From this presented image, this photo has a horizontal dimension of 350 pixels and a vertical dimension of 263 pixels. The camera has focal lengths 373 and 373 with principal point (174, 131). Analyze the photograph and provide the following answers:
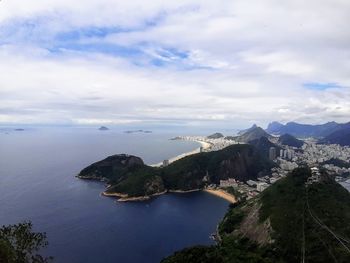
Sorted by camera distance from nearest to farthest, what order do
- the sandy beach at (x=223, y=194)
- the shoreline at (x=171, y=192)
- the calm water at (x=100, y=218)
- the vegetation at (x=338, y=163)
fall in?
the calm water at (x=100, y=218)
the shoreline at (x=171, y=192)
the sandy beach at (x=223, y=194)
the vegetation at (x=338, y=163)

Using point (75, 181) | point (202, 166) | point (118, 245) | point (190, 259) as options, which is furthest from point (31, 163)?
point (190, 259)

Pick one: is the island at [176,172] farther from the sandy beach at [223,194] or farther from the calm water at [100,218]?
the calm water at [100,218]

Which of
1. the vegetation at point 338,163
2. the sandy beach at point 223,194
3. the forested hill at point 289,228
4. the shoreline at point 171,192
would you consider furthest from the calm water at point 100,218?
the vegetation at point 338,163

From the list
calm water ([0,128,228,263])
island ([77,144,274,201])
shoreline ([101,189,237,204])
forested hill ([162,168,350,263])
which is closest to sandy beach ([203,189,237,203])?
shoreline ([101,189,237,204])

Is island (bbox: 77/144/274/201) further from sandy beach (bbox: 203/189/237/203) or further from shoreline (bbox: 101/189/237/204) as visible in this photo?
sandy beach (bbox: 203/189/237/203)

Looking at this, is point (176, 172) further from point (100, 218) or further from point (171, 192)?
point (100, 218)
